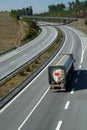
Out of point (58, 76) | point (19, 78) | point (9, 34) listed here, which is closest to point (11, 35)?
point (9, 34)

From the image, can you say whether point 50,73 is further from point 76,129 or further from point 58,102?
point 76,129

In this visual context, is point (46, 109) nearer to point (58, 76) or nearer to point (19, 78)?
point (58, 76)

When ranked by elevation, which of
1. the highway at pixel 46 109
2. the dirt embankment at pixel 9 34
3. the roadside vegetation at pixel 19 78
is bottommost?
the dirt embankment at pixel 9 34

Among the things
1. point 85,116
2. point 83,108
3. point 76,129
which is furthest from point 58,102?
point 76,129

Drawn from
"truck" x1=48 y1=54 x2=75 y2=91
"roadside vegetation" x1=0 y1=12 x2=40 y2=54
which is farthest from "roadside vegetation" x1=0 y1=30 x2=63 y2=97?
"roadside vegetation" x1=0 y1=12 x2=40 y2=54

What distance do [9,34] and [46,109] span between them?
89722 mm

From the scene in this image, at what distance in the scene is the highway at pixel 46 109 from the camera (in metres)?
28.7

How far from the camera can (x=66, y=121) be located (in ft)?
96.1

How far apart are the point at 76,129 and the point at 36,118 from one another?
439 cm

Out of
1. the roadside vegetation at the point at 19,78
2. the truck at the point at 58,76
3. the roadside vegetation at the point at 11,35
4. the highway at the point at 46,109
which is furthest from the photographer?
the roadside vegetation at the point at 11,35

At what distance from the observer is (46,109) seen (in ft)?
109

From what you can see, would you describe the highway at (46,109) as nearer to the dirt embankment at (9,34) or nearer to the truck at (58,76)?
the truck at (58,76)

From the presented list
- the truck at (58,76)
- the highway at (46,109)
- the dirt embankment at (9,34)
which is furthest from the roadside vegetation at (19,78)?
the dirt embankment at (9,34)

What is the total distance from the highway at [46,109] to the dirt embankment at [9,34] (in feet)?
154
